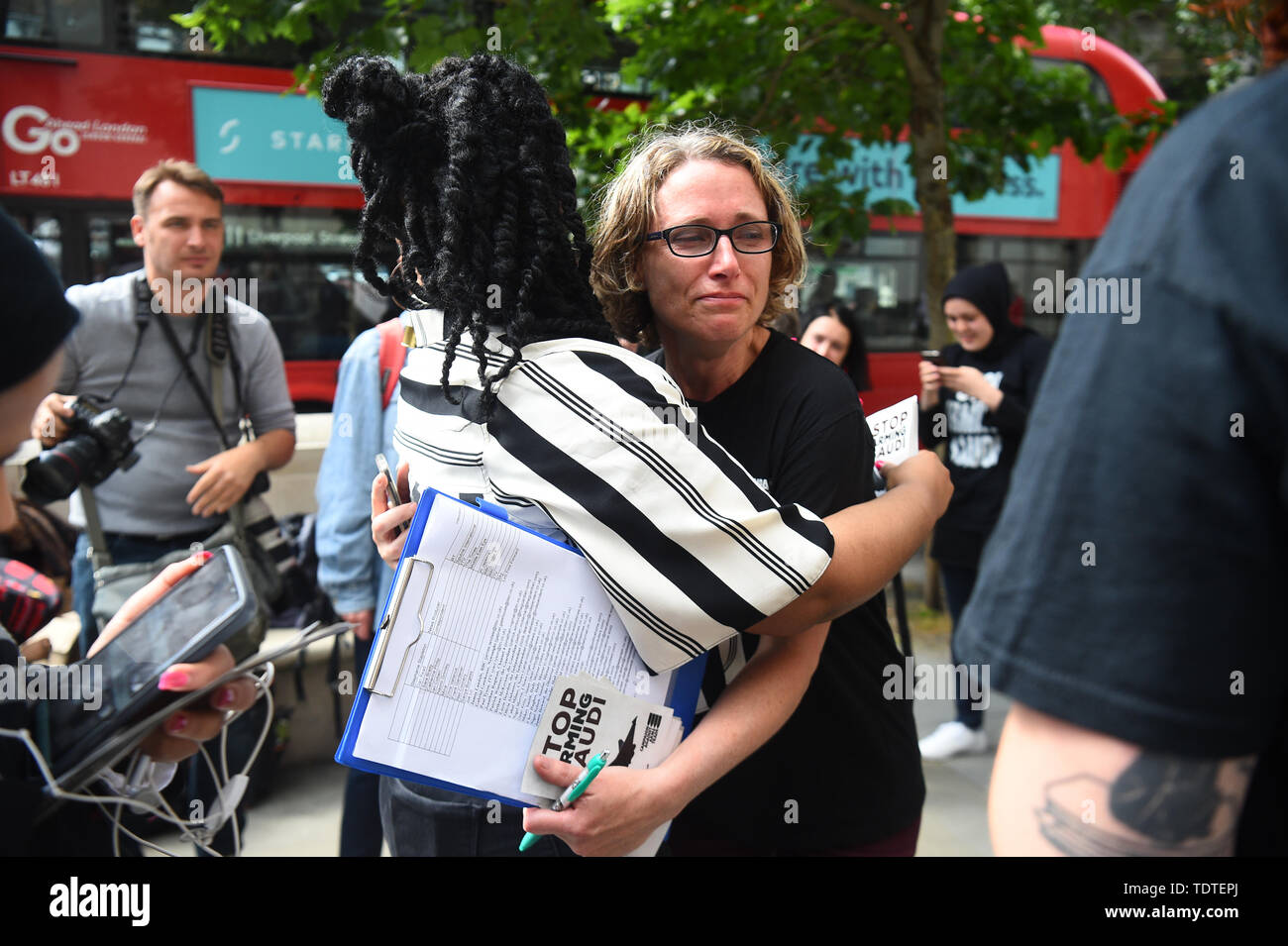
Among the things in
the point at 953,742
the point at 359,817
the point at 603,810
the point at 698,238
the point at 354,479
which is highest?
the point at 698,238

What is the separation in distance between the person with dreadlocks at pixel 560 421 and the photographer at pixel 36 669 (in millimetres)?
479

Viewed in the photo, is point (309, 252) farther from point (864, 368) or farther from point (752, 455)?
point (752, 455)

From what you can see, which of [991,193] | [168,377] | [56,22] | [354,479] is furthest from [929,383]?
[991,193]

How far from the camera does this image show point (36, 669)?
1574 mm

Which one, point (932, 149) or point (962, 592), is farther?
point (932, 149)

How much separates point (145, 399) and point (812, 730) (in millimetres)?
2488

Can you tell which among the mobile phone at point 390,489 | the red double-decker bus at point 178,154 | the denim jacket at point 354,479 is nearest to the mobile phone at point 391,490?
the mobile phone at point 390,489

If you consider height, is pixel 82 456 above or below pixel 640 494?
below

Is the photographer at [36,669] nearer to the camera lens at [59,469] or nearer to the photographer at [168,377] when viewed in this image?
the camera lens at [59,469]

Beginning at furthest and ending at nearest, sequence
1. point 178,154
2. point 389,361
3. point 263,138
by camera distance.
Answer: point 263,138 < point 178,154 < point 389,361

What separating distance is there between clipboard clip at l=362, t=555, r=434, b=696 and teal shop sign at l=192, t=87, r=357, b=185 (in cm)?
645

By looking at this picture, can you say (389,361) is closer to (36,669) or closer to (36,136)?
(36,669)
